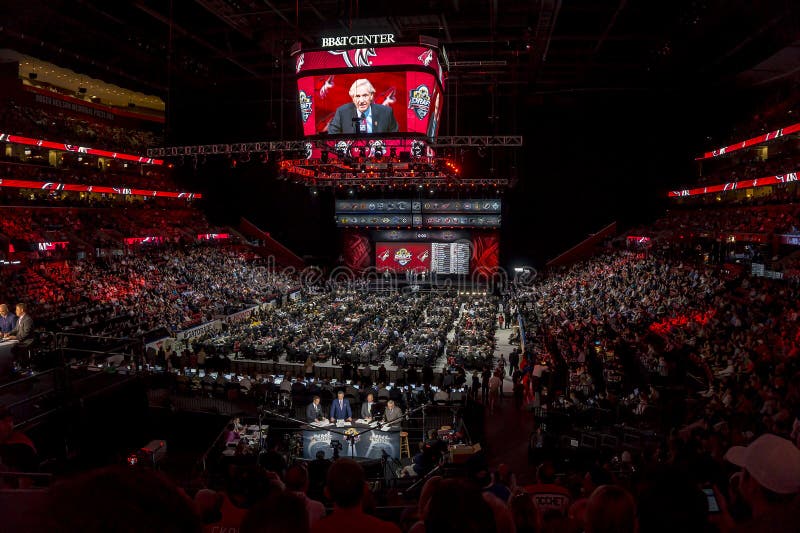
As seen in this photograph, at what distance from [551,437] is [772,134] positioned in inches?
772

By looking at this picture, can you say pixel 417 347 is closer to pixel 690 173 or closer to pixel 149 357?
pixel 149 357

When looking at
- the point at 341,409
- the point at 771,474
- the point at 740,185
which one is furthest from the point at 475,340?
the point at 771,474

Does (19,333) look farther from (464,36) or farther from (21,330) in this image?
(464,36)

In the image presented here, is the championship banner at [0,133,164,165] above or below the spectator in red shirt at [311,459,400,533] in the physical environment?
above

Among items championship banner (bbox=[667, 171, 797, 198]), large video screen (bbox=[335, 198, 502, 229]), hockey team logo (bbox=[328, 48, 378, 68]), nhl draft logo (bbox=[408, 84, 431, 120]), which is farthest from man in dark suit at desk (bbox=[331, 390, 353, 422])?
large video screen (bbox=[335, 198, 502, 229])

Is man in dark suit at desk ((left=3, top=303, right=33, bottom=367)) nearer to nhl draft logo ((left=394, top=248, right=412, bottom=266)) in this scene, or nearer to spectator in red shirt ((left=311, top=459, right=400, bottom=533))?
spectator in red shirt ((left=311, top=459, right=400, bottom=533))

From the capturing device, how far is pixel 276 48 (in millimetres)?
20781

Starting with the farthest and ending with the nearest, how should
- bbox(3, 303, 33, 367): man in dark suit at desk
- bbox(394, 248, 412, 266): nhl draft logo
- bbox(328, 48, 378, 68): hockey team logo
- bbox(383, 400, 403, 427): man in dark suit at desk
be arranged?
bbox(394, 248, 412, 266): nhl draft logo, bbox(328, 48, 378, 68): hockey team logo, bbox(383, 400, 403, 427): man in dark suit at desk, bbox(3, 303, 33, 367): man in dark suit at desk

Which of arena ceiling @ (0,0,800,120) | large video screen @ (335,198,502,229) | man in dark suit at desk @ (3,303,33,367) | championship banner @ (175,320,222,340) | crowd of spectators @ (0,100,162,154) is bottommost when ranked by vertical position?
championship banner @ (175,320,222,340)

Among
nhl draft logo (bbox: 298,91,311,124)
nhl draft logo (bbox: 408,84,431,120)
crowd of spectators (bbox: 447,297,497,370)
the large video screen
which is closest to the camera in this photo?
nhl draft logo (bbox: 408,84,431,120)

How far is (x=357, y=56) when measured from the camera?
1489cm

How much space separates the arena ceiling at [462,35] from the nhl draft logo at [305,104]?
4.47 feet

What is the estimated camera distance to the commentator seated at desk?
611 inches

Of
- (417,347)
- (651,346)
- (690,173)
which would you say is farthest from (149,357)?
(690,173)
